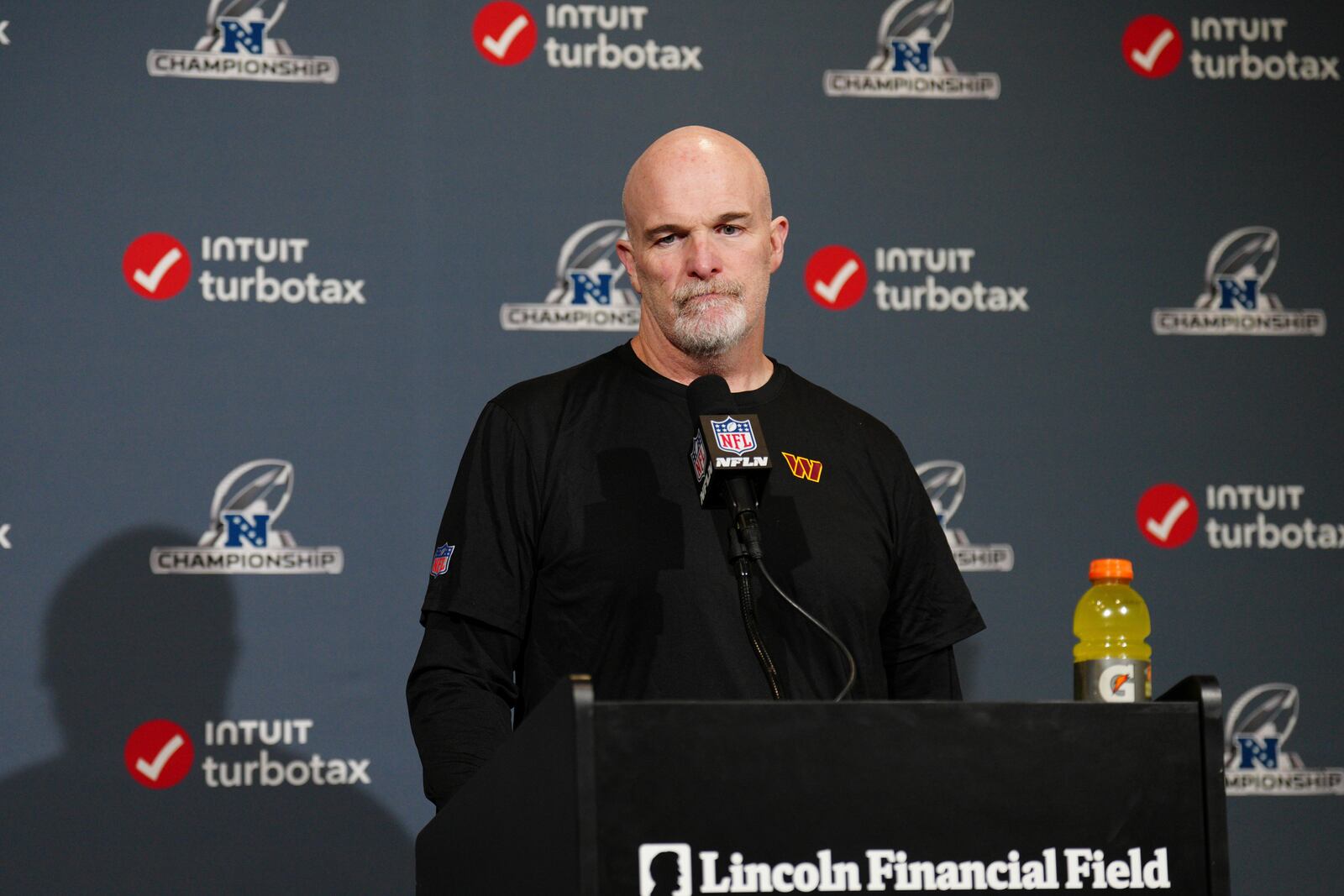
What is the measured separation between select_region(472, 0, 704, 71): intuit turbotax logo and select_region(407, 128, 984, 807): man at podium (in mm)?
1060

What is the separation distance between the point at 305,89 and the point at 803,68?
1015 mm

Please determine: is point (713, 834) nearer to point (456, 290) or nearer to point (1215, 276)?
point (456, 290)

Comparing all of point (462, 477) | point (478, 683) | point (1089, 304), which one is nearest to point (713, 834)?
point (478, 683)

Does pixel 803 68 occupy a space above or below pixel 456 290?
above

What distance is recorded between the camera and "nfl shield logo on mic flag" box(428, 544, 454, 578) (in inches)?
74.6

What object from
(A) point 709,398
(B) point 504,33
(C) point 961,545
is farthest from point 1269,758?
(B) point 504,33

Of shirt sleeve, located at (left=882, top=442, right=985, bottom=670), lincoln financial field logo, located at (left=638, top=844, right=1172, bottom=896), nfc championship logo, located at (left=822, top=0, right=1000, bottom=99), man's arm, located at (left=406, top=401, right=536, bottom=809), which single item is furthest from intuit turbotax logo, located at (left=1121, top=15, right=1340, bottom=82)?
lincoln financial field logo, located at (left=638, top=844, right=1172, bottom=896)

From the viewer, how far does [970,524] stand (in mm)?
3053

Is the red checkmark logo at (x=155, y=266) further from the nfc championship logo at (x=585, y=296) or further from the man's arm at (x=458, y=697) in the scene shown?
the man's arm at (x=458, y=697)

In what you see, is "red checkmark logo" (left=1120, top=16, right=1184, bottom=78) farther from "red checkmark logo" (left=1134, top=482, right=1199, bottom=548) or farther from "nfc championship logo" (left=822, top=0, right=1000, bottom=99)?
"red checkmark logo" (left=1134, top=482, right=1199, bottom=548)

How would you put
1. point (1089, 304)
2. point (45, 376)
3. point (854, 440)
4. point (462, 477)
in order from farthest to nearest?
point (1089, 304) < point (45, 376) < point (854, 440) < point (462, 477)

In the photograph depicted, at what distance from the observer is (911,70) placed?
3166mm

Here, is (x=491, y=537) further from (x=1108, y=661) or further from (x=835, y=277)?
(x=835, y=277)

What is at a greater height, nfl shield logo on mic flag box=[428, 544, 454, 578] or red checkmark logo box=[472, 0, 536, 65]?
red checkmark logo box=[472, 0, 536, 65]
